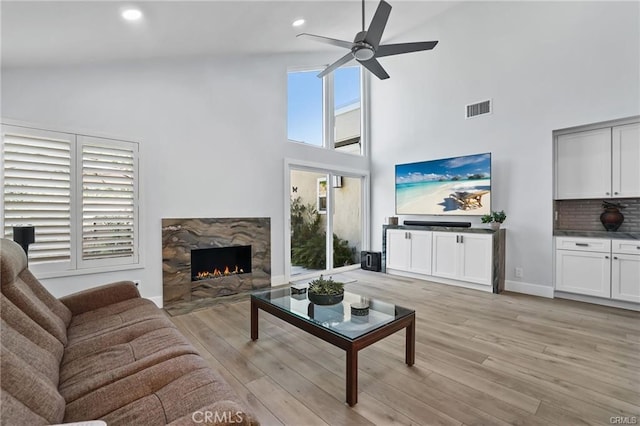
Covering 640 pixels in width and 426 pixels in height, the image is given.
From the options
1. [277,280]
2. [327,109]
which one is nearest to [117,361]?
[277,280]

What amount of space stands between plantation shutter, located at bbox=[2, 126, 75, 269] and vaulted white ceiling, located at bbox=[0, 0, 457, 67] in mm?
716

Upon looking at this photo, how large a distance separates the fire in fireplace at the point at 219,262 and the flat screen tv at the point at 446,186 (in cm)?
294

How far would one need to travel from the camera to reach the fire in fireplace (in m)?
3.97

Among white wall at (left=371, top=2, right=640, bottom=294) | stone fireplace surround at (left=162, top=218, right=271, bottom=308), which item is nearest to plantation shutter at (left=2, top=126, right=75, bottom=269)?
stone fireplace surround at (left=162, top=218, right=271, bottom=308)

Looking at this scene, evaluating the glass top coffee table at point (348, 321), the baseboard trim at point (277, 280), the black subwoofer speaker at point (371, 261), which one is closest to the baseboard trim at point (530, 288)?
the black subwoofer speaker at point (371, 261)

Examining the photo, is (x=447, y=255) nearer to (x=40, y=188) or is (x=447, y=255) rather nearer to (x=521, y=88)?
(x=521, y=88)

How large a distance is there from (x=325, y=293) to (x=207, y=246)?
2217mm

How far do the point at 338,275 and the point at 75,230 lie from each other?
3.84 meters

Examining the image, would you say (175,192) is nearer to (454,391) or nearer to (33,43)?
(33,43)

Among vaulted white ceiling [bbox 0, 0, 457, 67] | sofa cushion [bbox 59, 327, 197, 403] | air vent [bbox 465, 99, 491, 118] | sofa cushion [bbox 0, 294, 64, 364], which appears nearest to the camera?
sofa cushion [bbox 59, 327, 197, 403]

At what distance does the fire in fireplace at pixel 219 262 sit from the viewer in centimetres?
397

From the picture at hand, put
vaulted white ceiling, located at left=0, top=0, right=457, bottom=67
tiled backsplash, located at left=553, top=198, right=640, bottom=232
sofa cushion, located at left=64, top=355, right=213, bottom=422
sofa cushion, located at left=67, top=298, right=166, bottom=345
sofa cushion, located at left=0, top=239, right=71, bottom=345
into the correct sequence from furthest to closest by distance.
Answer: tiled backsplash, located at left=553, top=198, right=640, bottom=232 < vaulted white ceiling, located at left=0, top=0, right=457, bottom=67 < sofa cushion, located at left=67, top=298, right=166, bottom=345 < sofa cushion, located at left=0, top=239, right=71, bottom=345 < sofa cushion, located at left=64, top=355, right=213, bottom=422

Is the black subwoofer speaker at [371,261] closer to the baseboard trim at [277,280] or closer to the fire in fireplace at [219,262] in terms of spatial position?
the baseboard trim at [277,280]

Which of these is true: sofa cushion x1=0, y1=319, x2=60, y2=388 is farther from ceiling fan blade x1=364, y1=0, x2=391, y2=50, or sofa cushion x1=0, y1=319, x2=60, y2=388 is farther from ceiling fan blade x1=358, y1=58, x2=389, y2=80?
ceiling fan blade x1=358, y1=58, x2=389, y2=80
